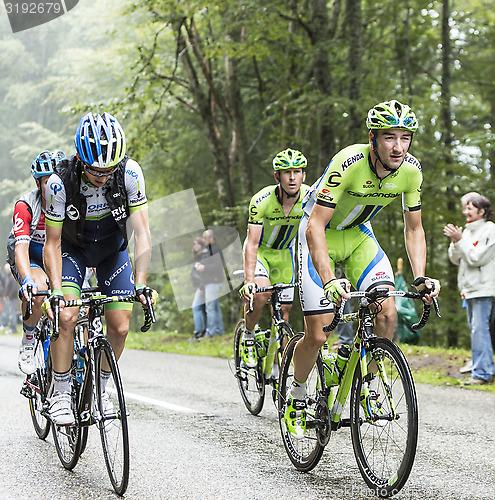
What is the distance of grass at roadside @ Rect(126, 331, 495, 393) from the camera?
948 centimetres

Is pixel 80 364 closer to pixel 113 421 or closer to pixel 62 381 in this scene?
pixel 62 381

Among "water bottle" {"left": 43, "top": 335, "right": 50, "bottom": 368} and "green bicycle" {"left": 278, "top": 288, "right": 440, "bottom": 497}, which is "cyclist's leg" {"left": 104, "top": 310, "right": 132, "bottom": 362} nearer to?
"water bottle" {"left": 43, "top": 335, "right": 50, "bottom": 368}

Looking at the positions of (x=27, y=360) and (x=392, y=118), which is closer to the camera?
(x=392, y=118)

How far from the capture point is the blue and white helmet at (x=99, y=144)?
446cm

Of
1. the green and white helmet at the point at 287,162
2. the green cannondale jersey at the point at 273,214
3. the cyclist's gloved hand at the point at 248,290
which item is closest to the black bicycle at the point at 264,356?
the cyclist's gloved hand at the point at 248,290

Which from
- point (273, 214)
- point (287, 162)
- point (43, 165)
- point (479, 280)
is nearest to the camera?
point (43, 165)

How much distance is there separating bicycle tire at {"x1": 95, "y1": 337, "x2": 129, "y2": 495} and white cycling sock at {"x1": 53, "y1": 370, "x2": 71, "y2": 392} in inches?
20.2

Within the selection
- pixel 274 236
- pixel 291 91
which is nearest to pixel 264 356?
pixel 274 236

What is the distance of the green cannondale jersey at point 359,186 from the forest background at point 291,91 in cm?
960

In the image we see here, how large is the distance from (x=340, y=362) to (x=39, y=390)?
8.53ft

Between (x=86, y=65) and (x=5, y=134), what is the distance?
17849 mm

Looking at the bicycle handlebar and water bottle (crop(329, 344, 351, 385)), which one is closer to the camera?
the bicycle handlebar

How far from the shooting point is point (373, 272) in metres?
4.86

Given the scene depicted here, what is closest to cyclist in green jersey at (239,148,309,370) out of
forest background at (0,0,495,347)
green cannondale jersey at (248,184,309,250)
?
green cannondale jersey at (248,184,309,250)
